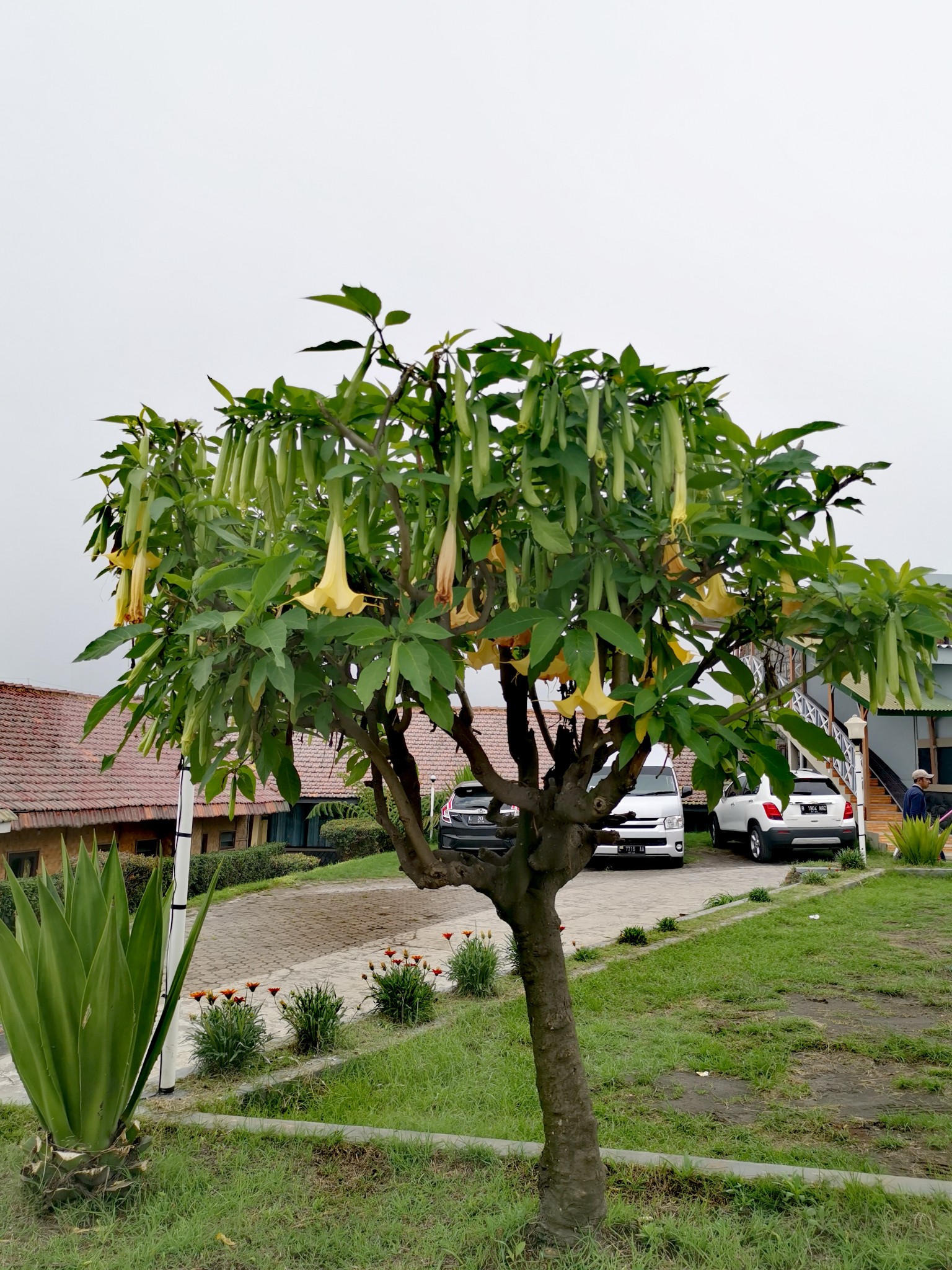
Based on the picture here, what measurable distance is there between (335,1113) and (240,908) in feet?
28.3

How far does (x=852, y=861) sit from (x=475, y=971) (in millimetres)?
7784

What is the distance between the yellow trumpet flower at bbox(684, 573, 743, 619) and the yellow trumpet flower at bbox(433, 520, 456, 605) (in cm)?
73

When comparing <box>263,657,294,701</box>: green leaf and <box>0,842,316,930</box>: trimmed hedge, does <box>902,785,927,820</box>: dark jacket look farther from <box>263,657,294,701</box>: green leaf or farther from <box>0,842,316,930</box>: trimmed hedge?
<box>263,657,294,701</box>: green leaf

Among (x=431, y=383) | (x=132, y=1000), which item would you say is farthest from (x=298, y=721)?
(x=132, y=1000)

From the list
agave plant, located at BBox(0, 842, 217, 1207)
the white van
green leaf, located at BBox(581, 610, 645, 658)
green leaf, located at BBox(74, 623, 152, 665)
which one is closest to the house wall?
the white van

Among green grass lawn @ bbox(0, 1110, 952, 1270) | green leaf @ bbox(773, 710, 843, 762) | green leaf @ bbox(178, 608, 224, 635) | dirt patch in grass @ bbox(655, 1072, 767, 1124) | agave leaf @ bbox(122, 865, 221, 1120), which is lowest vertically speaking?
dirt patch in grass @ bbox(655, 1072, 767, 1124)

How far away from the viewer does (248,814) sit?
65.2 feet

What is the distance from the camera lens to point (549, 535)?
1.98 metres

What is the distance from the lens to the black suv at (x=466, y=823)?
15438 millimetres

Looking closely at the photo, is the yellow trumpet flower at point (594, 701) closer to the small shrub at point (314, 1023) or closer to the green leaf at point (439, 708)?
the green leaf at point (439, 708)

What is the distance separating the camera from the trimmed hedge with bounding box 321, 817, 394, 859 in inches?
766

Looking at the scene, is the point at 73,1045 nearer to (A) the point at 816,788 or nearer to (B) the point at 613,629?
(B) the point at 613,629

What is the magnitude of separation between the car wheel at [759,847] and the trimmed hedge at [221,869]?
Result: 26.0ft

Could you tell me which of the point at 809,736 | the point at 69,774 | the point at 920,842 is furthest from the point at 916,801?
the point at 69,774
